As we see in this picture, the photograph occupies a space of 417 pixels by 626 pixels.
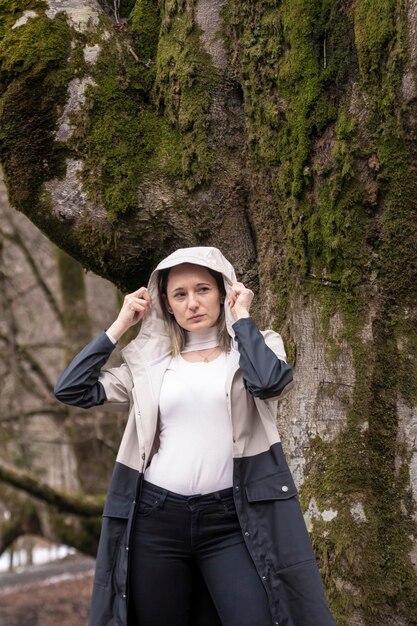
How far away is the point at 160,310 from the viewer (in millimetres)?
3471

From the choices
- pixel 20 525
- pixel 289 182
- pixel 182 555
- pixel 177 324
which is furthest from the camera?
pixel 20 525

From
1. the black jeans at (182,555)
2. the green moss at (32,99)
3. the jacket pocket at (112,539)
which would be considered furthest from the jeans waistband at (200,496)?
the green moss at (32,99)

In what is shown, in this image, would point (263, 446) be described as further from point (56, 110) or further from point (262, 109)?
point (56, 110)

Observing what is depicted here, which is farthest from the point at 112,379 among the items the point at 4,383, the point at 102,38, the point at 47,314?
the point at 47,314

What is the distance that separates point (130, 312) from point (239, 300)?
47 cm

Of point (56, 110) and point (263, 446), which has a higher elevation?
point (56, 110)

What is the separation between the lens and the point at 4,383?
11883 millimetres

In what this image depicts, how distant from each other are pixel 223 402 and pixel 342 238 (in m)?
1.03

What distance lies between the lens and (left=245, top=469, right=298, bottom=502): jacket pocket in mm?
3023

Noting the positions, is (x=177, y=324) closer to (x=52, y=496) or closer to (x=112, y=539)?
(x=112, y=539)

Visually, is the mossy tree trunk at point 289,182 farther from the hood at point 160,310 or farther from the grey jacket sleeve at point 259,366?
the grey jacket sleeve at point 259,366

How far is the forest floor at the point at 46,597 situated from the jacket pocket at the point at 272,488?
9780 mm

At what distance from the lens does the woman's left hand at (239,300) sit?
3184mm

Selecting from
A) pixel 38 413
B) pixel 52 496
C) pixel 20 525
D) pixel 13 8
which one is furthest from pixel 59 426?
pixel 13 8
